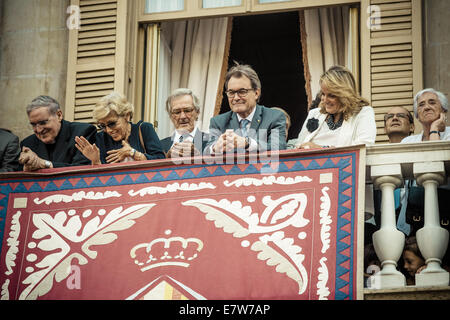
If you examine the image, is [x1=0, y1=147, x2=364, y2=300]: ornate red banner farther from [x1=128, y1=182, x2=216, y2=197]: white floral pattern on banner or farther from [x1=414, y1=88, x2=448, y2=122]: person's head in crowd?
[x1=414, y1=88, x2=448, y2=122]: person's head in crowd

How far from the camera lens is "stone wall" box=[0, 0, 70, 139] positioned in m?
9.46

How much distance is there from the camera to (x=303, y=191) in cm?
666

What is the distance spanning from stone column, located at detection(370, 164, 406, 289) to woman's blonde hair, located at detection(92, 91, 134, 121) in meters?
2.02

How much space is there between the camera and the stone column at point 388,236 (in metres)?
6.27

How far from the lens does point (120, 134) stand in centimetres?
752

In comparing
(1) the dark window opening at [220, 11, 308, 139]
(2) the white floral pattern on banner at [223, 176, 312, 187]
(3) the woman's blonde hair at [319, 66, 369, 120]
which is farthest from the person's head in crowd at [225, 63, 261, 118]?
(1) the dark window opening at [220, 11, 308, 139]

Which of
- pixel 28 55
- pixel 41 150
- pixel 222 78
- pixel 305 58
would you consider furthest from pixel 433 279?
pixel 28 55

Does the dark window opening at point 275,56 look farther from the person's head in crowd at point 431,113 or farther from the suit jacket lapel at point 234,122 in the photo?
the suit jacket lapel at point 234,122

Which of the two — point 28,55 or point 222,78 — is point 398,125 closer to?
point 222,78

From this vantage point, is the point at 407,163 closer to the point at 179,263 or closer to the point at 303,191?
the point at 303,191

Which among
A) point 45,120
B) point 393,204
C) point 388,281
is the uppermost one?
point 45,120

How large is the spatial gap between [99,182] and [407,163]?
7.18 feet

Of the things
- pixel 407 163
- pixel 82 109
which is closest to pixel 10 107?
pixel 82 109

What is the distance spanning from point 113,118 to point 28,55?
8.09 feet
